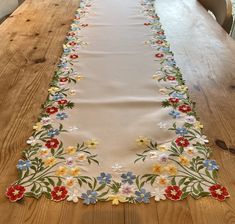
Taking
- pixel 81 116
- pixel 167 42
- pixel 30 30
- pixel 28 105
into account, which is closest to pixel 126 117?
pixel 81 116

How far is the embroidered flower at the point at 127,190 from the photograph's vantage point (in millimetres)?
570

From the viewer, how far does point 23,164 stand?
0.63 meters

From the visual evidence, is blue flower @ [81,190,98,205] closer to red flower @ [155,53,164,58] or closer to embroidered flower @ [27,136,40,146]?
embroidered flower @ [27,136,40,146]

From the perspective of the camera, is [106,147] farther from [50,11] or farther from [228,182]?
[50,11]

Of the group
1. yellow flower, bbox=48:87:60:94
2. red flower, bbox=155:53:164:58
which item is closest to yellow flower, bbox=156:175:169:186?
yellow flower, bbox=48:87:60:94

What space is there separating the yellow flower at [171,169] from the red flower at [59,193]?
8.8 inches

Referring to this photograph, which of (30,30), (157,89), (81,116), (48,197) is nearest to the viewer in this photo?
(48,197)

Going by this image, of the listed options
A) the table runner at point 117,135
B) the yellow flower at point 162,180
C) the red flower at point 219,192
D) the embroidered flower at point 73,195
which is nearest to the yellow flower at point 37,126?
the table runner at point 117,135

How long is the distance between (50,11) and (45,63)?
59cm

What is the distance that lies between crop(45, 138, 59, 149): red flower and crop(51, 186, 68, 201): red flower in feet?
0.42

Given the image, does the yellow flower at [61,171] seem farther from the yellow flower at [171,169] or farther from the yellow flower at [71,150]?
the yellow flower at [171,169]

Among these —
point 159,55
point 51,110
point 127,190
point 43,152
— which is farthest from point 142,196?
point 159,55

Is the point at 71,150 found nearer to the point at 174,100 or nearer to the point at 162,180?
the point at 162,180

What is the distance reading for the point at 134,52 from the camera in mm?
1082
